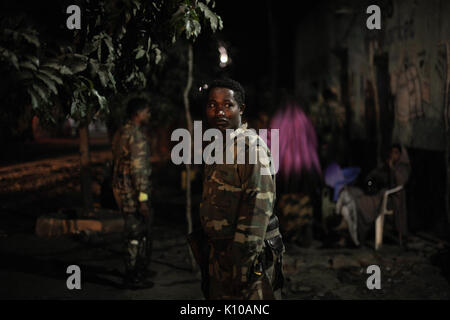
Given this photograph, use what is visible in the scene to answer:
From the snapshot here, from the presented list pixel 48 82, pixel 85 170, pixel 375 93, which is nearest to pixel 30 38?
pixel 48 82

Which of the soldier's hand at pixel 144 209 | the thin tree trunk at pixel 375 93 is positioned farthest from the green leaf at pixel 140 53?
the thin tree trunk at pixel 375 93

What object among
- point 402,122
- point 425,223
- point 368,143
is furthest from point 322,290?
point 368,143

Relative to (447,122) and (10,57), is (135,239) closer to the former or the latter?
(10,57)

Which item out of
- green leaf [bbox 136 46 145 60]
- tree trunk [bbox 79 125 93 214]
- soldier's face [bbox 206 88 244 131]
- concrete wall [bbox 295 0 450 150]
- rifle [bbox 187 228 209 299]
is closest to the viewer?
soldier's face [bbox 206 88 244 131]

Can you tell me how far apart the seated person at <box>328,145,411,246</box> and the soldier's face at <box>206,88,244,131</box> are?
470 centimetres

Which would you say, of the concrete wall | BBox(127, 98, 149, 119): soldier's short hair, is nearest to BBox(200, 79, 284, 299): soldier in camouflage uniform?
BBox(127, 98, 149, 119): soldier's short hair

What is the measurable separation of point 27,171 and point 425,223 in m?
6.74

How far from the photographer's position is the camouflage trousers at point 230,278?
9.24ft

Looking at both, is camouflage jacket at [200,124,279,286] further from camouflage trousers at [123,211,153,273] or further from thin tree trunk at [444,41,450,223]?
thin tree trunk at [444,41,450,223]

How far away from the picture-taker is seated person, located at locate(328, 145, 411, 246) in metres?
7.14
